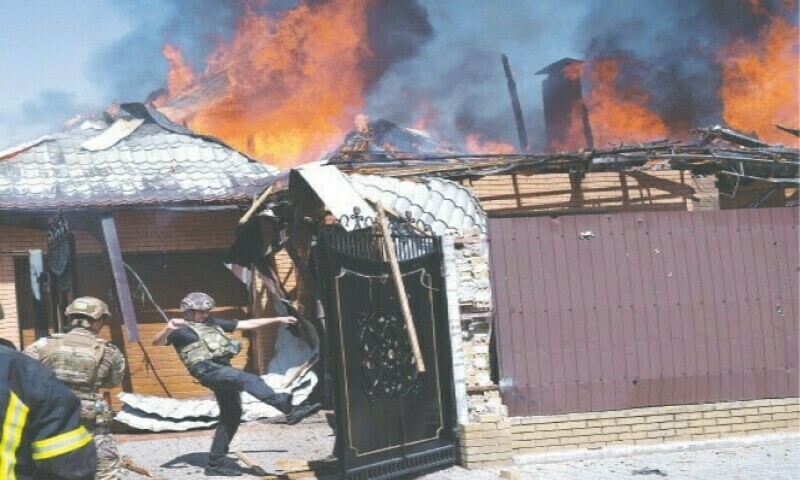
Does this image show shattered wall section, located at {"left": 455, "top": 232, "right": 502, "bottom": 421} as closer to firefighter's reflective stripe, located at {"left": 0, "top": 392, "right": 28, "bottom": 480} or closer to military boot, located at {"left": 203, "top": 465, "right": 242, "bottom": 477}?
military boot, located at {"left": 203, "top": 465, "right": 242, "bottom": 477}

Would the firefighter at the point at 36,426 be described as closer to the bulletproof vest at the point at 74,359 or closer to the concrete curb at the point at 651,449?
the bulletproof vest at the point at 74,359

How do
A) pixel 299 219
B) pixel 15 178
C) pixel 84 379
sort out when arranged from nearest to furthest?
1. pixel 84 379
2. pixel 299 219
3. pixel 15 178

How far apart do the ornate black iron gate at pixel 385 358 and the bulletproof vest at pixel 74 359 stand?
2.13 metres

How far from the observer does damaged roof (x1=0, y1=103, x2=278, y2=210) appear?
11.7 meters

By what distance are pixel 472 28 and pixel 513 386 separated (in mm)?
16729

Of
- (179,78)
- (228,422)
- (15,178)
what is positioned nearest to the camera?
(228,422)

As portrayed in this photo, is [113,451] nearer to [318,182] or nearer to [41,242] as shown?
[318,182]

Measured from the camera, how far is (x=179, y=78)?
21.2 metres

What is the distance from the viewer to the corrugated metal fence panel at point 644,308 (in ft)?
28.5

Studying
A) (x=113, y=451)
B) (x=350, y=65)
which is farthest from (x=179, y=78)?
(x=113, y=451)

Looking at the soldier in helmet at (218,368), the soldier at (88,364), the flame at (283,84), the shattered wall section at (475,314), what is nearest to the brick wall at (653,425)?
the shattered wall section at (475,314)

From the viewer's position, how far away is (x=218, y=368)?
8.15 meters

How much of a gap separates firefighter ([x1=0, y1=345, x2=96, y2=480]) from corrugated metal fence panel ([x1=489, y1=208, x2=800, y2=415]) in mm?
5603

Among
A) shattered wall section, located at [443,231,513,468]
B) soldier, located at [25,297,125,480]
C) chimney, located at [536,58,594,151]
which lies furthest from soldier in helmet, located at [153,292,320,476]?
chimney, located at [536,58,594,151]
